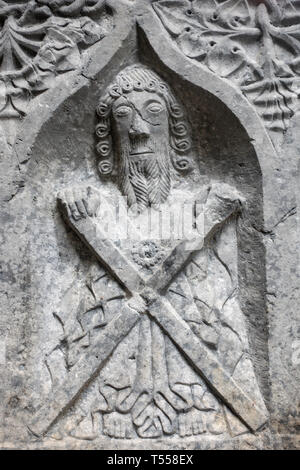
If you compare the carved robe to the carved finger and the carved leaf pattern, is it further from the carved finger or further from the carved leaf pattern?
the carved leaf pattern

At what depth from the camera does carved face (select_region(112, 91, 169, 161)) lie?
3715mm

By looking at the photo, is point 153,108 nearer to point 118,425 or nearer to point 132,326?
point 132,326

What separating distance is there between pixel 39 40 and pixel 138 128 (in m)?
0.83

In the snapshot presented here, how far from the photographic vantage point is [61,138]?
147 inches

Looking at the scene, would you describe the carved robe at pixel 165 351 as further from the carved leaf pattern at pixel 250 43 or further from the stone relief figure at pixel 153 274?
the carved leaf pattern at pixel 250 43

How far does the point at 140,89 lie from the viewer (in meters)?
3.73

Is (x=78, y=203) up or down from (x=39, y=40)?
down

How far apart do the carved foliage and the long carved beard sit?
2.25 feet

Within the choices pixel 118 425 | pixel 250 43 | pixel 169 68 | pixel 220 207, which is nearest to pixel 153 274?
pixel 220 207

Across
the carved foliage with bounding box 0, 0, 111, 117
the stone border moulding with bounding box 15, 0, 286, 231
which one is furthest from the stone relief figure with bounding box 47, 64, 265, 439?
the carved foliage with bounding box 0, 0, 111, 117

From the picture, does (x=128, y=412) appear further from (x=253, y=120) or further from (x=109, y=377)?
(x=253, y=120)

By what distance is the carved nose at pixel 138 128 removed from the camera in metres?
3.69

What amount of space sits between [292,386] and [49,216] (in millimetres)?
1784

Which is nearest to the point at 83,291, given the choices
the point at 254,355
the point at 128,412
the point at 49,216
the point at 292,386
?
the point at 49,216
